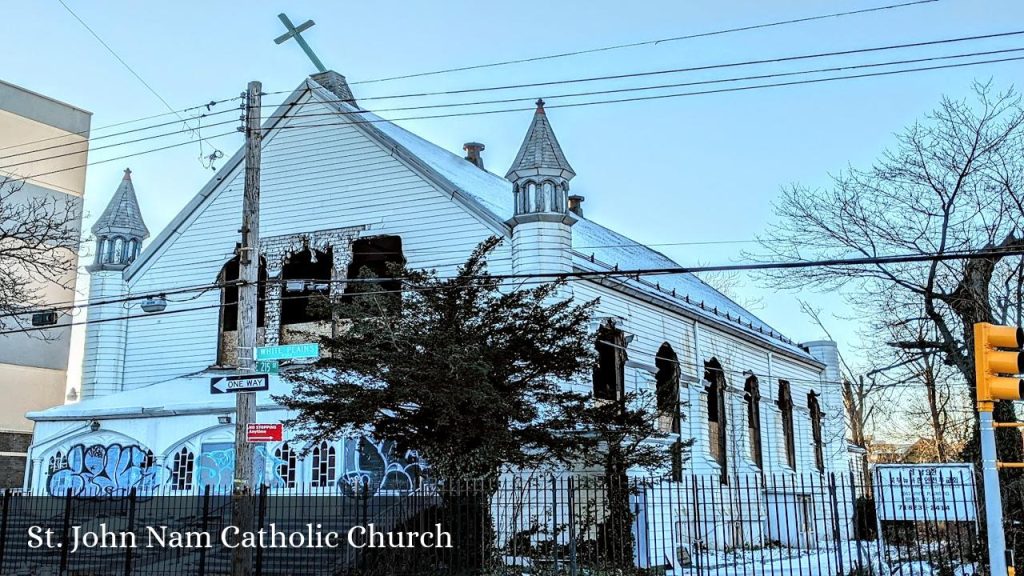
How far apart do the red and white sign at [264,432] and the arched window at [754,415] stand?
84.3 feet

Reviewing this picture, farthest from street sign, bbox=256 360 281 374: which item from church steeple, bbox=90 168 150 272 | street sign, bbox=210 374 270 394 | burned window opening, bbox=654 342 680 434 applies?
church steeple, bbox=90 168 150 272

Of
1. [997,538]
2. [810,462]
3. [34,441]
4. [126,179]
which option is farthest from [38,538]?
[810,462]

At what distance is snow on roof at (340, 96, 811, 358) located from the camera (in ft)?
92.2

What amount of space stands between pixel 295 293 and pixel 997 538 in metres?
22.7

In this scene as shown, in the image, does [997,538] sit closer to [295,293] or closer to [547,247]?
[547,247]

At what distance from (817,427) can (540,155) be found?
26216 millimetres

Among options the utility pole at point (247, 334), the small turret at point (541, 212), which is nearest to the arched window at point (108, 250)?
the small turret at point (541, 212)

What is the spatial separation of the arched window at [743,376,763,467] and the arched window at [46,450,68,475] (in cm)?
2441

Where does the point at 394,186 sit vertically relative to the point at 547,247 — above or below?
above

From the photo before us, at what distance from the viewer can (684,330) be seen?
1262 inches

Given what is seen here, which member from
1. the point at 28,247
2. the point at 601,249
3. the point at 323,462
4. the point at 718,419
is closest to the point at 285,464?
the point at 323,462

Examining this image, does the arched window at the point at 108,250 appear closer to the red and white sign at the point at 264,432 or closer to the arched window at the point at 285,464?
the arched window at the point at 285,464

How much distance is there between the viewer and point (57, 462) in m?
26.3

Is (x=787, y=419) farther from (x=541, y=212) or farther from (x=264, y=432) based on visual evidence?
(x=264, y=432)
